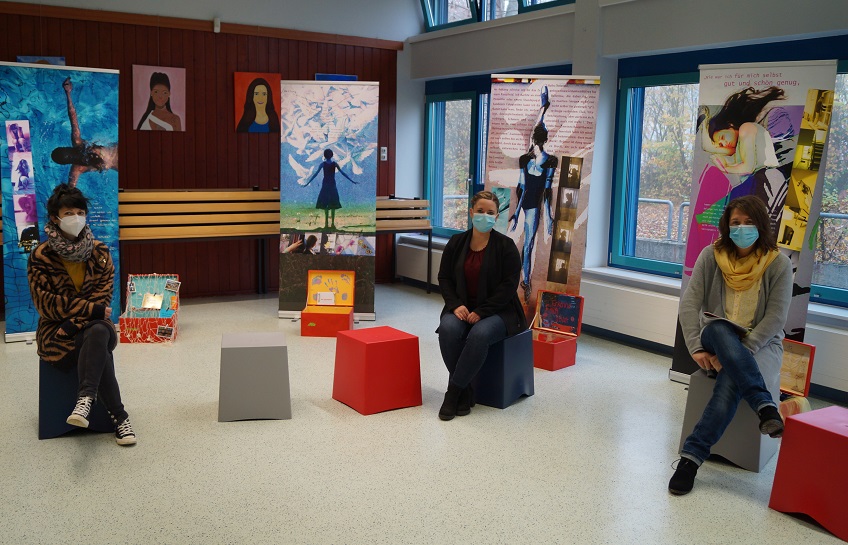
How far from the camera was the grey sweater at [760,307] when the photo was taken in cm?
408

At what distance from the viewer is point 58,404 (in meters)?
4.38

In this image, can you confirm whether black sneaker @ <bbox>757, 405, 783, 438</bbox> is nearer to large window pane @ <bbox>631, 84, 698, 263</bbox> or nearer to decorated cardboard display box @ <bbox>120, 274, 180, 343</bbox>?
large window pane @ <bbox>631, 84, 698, 263</bbox>

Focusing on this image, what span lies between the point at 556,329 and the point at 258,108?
4113mm

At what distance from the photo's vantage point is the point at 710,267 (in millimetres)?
4309

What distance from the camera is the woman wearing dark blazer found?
484 centimetres

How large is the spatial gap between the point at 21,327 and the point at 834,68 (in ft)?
20.0

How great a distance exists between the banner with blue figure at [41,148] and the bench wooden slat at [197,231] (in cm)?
67

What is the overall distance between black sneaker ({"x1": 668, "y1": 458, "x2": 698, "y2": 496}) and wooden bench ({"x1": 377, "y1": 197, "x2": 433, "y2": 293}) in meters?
4.93

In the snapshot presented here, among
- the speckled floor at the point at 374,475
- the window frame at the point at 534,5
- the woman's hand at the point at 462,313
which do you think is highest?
the window frame at the point at 534,5

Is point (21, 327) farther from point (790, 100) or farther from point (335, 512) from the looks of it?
point (790, 100)

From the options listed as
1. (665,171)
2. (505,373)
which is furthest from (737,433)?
(665,171)

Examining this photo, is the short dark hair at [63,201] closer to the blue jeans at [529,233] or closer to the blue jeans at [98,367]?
the blue jeans at [98,367]

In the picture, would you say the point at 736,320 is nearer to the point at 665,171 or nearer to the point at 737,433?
the point at 737,433

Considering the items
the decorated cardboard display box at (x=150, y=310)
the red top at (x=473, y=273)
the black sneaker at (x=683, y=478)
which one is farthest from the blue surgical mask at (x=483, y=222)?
the decorated cardboard display box at (x=150, y=310)
